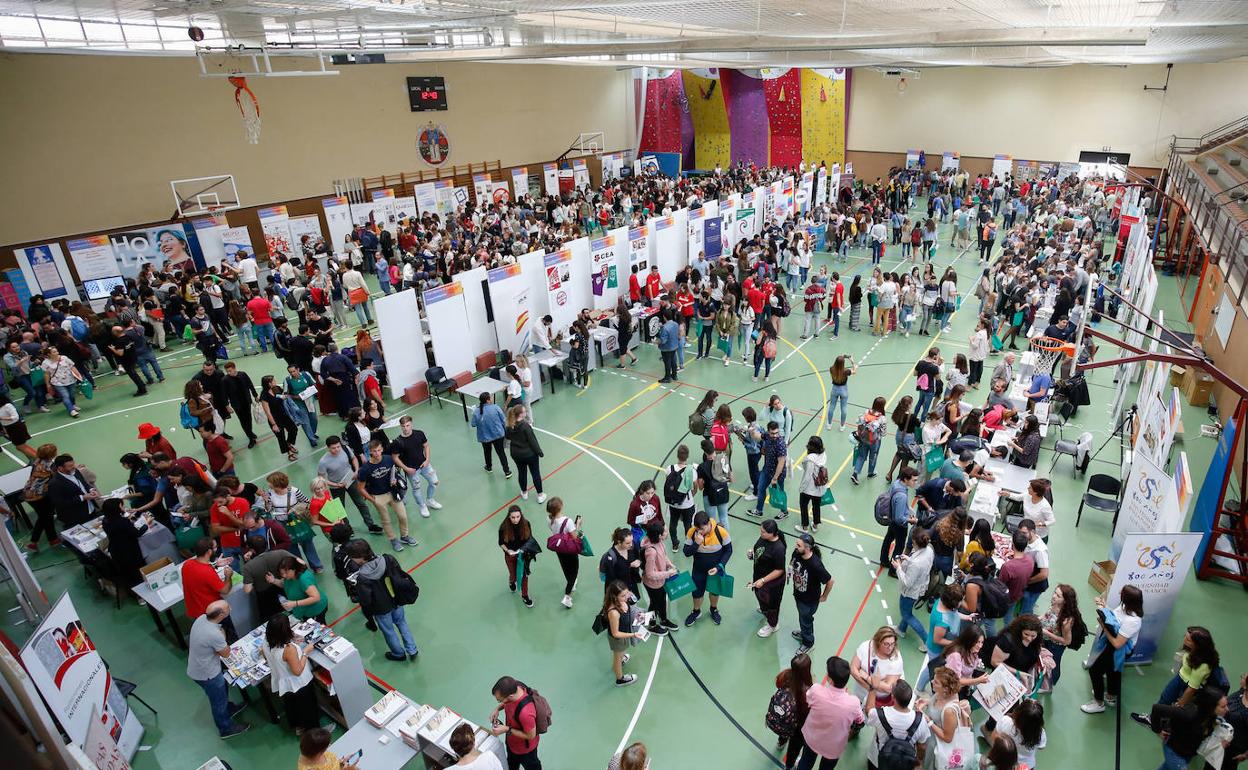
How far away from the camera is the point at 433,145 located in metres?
28.4

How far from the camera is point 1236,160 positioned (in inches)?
803

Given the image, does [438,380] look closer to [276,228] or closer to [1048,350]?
[1048,350]

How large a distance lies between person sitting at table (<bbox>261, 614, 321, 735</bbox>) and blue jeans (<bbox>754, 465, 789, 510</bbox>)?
5.71 metres

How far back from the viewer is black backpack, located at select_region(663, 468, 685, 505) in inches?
314

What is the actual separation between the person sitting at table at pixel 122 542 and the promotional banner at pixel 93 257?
13.8 metres

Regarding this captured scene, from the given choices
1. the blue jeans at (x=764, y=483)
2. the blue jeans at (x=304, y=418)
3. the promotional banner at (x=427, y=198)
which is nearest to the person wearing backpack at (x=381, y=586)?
the blue jeans at (x=764, y=483)

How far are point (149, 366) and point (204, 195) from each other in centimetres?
918

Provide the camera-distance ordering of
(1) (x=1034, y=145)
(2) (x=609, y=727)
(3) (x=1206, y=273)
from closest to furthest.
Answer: (2) (x=609, y=727), (3) (x=1206, y=273), (1) (x=1034, y=145)

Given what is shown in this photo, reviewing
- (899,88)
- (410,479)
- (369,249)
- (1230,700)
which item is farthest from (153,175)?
(899,88)

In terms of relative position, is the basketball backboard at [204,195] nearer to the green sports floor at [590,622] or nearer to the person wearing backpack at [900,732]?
the green sports floor at [590,622]

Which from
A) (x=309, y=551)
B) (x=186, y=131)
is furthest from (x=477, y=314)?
(x=186, y=131)

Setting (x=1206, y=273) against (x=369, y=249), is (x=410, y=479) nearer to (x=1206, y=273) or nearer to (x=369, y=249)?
(x=369, y=249)

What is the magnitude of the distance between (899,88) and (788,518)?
32208mm

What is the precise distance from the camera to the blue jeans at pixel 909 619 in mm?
7129
